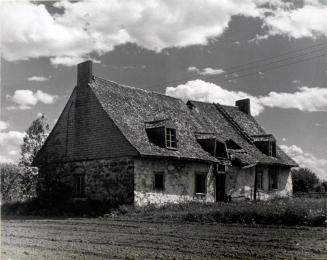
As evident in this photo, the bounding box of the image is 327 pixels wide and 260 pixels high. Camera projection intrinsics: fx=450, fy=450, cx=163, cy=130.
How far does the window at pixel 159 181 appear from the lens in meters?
24.7

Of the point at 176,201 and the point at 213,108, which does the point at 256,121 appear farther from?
the point at 176,201

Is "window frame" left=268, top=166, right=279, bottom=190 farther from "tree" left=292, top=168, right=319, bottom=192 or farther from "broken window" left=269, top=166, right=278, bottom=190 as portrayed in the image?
"tree" left=292, top=168, right=319, bottom=192

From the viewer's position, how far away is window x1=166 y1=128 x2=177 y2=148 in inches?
1015

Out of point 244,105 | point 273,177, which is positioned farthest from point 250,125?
point 273,177

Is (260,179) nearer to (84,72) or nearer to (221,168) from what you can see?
(221,168)

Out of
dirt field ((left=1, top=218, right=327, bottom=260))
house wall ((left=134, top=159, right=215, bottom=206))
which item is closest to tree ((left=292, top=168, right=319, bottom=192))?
house wall ((left=134, top=159, right=215, bottom=206))

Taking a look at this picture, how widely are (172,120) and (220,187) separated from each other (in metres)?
5.36

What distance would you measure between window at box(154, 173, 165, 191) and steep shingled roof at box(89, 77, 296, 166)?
1.33 m

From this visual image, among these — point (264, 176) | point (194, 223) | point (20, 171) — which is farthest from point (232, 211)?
point (20, 171)

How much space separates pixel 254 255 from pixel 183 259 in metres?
1.63

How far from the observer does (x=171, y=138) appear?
26172 millimetres

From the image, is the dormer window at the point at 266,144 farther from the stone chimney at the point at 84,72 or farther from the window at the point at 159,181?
the stone chimney at the point at 84,72

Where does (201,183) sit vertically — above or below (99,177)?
below

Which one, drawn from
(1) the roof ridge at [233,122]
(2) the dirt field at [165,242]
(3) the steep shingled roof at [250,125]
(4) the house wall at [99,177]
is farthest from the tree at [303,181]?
(2) the dirt field at [165,242]
